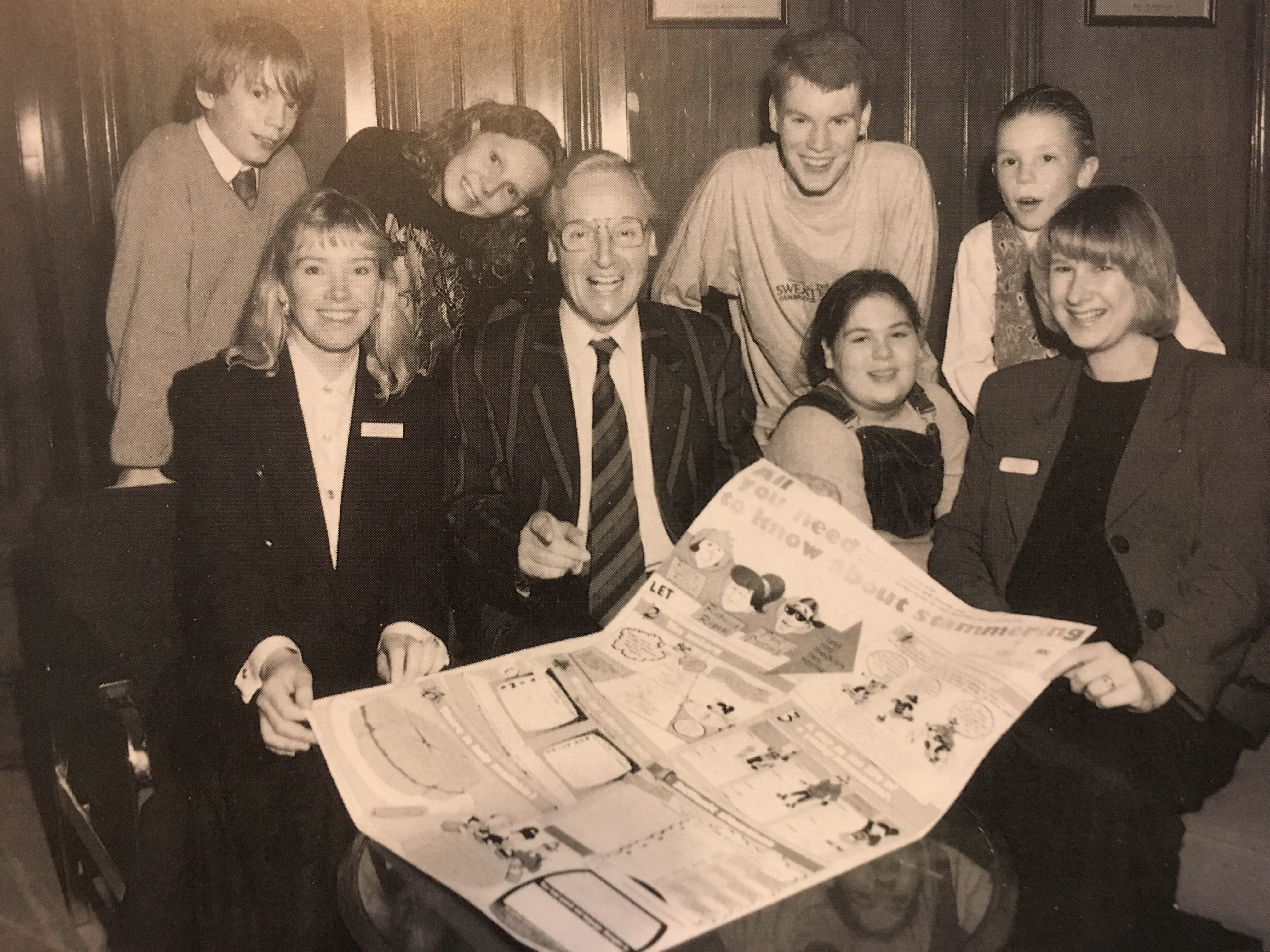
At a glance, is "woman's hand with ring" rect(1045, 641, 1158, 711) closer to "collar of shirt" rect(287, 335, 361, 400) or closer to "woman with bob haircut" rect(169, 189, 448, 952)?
"woman with bob haircut" rect(169, 189, 448, 952)

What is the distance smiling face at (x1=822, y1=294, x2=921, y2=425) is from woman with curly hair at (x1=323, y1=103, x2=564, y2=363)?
396 mm

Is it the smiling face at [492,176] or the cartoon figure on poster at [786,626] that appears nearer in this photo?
the cartoon figure on poster at [786,626]

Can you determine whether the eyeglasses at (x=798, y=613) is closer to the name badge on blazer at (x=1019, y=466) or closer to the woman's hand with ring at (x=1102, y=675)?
the woman's hand with ring at (x=1102, y=675)

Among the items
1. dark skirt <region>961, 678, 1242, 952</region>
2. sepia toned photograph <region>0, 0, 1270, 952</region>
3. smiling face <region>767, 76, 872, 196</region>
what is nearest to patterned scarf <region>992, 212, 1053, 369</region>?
sepia toned photograph <region>0, 0, 1270, 952</region>

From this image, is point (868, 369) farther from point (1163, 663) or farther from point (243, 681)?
point (243, 681)

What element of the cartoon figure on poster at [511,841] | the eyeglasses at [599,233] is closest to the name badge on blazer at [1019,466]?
the eyeglasses at [599,233]

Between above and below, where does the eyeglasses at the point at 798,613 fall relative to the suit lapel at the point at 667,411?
below

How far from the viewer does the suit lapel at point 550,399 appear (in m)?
1.28

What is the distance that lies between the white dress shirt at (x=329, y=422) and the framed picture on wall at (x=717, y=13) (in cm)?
61

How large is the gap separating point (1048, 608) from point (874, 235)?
55 cm

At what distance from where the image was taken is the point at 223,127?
1.24 meters

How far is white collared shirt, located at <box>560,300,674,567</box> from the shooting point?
129 cm

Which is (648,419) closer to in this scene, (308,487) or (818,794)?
(308,487)

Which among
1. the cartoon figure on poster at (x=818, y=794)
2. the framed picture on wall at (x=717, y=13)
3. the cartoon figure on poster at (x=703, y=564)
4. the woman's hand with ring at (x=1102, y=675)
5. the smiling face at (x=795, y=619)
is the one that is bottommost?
the cartoon figure on poster at (x=818, y=794)
